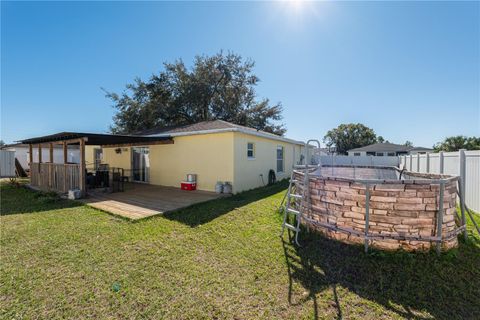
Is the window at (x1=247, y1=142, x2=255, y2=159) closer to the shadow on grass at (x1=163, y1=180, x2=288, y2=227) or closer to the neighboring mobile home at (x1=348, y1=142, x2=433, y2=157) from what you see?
the shadow on grass at (x1=163, y1=180, x2=288, y2=227)

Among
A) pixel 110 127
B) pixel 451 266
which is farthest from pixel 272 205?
pixel 110 127

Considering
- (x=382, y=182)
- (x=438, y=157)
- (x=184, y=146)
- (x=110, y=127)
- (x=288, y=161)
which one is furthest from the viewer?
(x=110, y=127)

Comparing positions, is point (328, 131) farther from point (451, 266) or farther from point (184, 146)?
point (451, 266)

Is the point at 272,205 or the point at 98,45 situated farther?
the point at 98,45

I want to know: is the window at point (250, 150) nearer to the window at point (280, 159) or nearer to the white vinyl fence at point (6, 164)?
the window at point (280, 159)

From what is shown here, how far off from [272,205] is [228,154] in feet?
10.4

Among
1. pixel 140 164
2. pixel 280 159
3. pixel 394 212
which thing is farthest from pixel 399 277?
pixel 140 164

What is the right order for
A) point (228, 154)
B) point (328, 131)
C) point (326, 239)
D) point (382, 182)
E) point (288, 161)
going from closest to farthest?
point (382, 182) < point (326, 239) < point (228, 154) < point (288, 161) < point (328, 131)

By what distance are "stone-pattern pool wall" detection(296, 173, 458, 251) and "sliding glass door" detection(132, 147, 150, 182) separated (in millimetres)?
10738

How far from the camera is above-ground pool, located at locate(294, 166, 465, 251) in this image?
3223 mm

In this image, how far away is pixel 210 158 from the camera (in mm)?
9406

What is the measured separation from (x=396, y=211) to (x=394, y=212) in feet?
0.10

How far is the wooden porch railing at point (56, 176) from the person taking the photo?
846 cm

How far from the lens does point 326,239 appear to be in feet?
12.7
